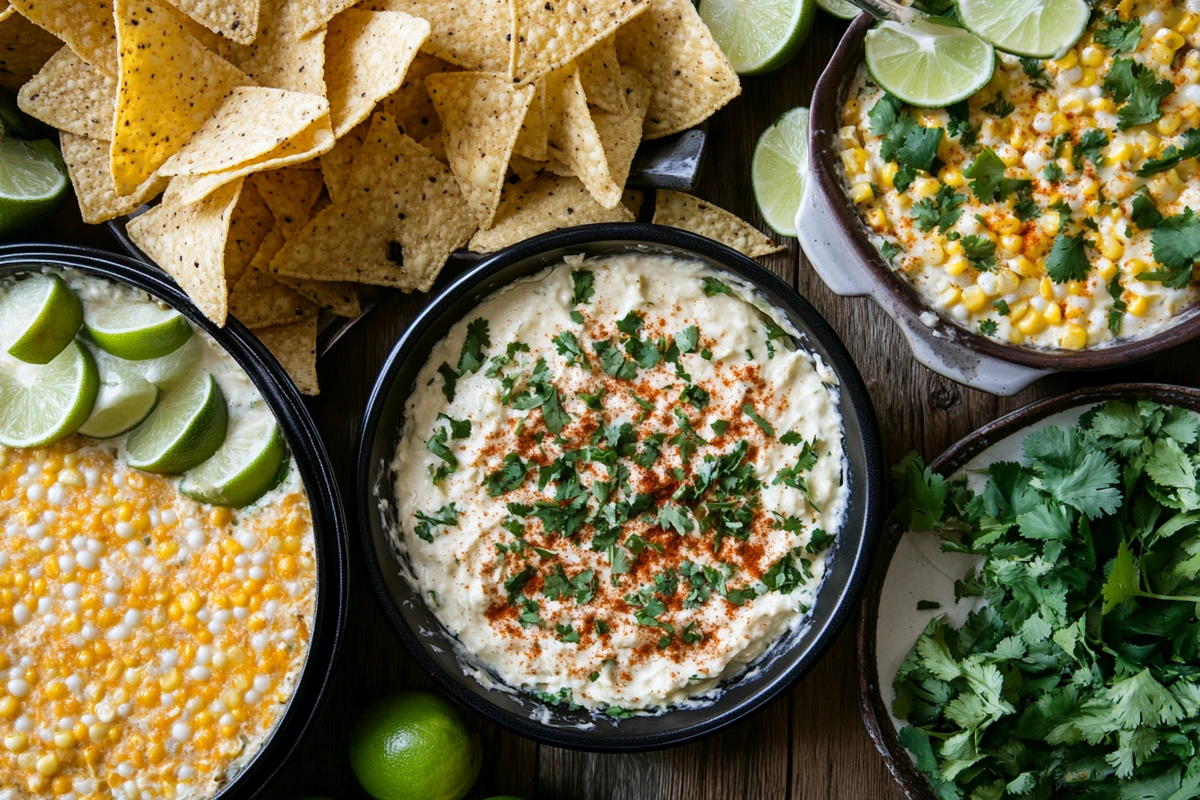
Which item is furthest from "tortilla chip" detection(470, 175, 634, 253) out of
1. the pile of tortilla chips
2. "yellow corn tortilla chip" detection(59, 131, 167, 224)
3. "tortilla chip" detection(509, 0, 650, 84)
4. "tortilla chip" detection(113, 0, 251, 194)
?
"yellow corn tortilla chip" detection(59, 131, 167, 224)

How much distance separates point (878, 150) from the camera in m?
2.31

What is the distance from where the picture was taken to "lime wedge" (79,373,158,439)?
231 centimetres

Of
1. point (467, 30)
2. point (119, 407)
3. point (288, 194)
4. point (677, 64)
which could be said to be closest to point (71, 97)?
point (288, 194)

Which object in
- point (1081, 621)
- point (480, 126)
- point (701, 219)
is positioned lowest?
point (1081, 621)

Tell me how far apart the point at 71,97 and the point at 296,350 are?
0.79m

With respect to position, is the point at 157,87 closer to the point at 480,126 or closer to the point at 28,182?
the point at 28,182

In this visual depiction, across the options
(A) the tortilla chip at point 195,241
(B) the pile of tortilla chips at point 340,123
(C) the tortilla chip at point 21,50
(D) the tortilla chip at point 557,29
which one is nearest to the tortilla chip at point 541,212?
(B) the pile of tortilla chips at point 340,123

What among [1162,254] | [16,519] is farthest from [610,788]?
[1162,254]

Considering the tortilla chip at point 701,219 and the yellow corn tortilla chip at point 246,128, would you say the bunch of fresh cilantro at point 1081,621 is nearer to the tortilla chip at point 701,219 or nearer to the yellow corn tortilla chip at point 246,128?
the tortilla chip at point 701,219

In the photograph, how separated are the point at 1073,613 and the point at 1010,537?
0.73ft

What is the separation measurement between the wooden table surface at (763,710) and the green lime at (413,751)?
0.16 m

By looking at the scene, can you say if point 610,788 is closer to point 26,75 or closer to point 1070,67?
point 1070,67

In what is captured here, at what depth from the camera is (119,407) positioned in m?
2.31

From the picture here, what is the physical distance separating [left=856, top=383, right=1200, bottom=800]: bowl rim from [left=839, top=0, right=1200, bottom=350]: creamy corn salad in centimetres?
22
